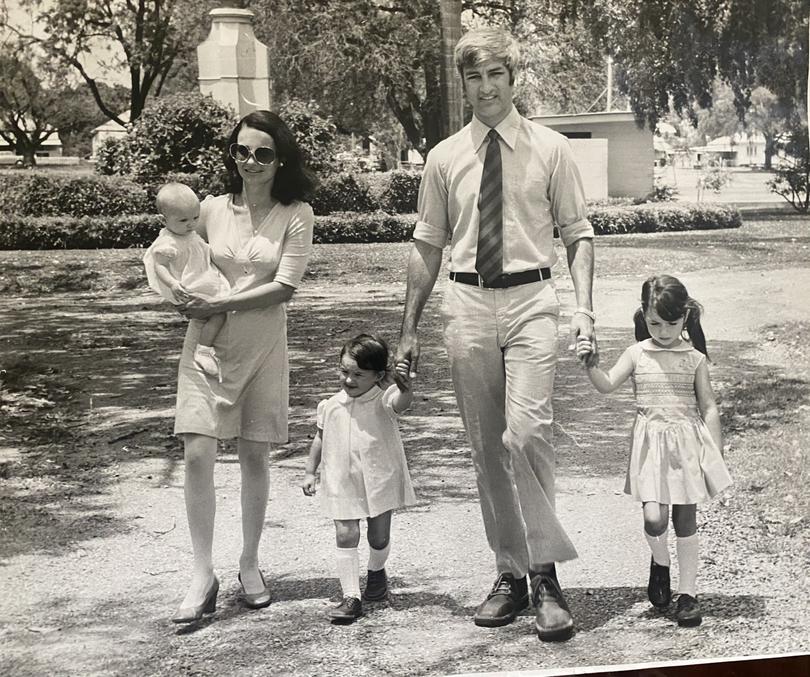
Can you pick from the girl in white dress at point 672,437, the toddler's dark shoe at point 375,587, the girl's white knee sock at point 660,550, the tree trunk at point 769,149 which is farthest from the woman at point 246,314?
the tree trunk at point 769,149

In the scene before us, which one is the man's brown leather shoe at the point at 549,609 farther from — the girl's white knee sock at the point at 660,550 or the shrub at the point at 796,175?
the shrub at the point at 796,175

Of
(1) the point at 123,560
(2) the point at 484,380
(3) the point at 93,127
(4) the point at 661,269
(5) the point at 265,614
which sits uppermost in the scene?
(3) the point at 93,127

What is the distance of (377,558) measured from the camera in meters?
3.03

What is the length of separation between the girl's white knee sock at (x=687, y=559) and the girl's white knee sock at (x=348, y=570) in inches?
38.1

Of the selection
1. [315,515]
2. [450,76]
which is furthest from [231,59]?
[315,515]

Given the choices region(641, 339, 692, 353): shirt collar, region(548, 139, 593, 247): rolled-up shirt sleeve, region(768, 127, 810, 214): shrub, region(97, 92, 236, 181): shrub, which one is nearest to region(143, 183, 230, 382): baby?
region(97, 92, 236, 181): shrub

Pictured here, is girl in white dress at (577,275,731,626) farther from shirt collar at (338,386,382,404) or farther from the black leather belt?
shirt collar at (338,386,382,404)

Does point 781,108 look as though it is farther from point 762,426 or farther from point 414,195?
point 414,195

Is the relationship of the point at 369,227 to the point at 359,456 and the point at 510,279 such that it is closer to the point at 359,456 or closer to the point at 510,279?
the point at 510,279

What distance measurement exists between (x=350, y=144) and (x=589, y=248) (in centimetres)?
84

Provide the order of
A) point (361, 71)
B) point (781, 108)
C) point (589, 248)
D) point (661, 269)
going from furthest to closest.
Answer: point (781, 108) < point (661, 269) < point (361, 71) < point (589, 248)

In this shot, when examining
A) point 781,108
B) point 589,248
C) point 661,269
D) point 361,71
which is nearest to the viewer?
point 589,248

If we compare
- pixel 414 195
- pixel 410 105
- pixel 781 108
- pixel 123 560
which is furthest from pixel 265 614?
pixel 781 108

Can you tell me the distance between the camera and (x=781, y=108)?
149 inches
